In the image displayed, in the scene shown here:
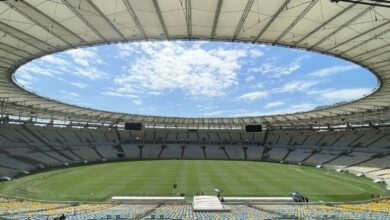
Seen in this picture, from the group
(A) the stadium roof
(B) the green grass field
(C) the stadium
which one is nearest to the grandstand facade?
(C) the stadium

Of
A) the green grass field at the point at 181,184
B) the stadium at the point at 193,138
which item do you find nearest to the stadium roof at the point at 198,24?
the stadium at the point at 193,138

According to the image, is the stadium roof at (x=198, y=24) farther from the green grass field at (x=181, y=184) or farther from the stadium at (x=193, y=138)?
the green grass field at (x=181, y=184)

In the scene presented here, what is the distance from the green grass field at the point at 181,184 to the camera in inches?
1404

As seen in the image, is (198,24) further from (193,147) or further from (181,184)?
(193,147)

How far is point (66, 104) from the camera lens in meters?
50.7

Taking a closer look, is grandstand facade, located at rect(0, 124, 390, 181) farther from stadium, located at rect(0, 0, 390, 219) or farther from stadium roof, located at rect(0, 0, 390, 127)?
stadium roof, located at rect(0, 0, 390, 127)

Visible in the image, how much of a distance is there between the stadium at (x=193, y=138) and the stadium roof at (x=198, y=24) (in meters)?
0.11

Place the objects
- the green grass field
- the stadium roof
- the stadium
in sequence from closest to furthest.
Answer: the stadium roof
the stadium
the green grass field

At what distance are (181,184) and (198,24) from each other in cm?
2588

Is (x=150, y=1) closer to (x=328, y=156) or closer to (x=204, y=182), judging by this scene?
(x=204, y=182)

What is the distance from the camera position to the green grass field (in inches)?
1404

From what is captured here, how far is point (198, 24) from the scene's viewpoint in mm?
21594

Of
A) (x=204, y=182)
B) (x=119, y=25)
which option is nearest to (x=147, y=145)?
(x=204, y=182)

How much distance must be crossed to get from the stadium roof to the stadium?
0.11 m
